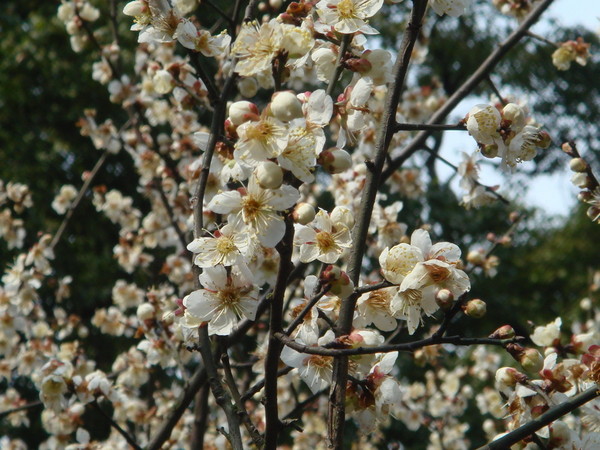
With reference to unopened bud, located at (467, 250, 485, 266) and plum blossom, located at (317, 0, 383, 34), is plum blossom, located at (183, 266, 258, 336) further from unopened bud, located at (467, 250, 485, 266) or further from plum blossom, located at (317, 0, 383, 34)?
unopened bud, located at (467, 250, 485, 266)

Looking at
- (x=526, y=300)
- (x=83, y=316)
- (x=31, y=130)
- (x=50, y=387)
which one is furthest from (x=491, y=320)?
(x=50, y=387)

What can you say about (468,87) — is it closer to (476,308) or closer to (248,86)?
(248,86)

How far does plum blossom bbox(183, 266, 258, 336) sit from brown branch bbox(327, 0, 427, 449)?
0.17 metres

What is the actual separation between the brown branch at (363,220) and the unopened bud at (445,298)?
170mm

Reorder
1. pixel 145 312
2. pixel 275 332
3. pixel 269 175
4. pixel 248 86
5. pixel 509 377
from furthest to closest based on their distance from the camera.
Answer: pixel 145 312 → pixel 248 86 → pixel 509 377 → pixel 275 332 → pixel 269 175

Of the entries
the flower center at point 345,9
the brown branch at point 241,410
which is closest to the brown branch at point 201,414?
the brown branch at point 241,410

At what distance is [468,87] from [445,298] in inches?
47.9

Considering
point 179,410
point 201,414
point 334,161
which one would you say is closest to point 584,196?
point 334,161

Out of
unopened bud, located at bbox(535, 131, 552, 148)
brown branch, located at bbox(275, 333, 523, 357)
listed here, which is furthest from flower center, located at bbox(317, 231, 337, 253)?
unopened bud, located at bbox(535, 131, 552, 148)

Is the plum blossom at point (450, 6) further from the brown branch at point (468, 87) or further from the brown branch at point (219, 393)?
the brown branch at point (219, 393)

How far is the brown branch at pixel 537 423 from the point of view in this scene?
42.3 inches

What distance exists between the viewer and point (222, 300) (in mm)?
1142

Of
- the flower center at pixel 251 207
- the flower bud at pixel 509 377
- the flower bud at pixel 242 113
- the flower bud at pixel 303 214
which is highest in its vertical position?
the flower bud at pixel 242 113

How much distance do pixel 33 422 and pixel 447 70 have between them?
8.97 m
